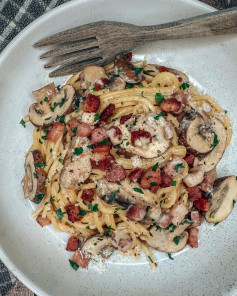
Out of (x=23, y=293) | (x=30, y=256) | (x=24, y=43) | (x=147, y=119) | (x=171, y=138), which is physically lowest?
(x=23, y=293)

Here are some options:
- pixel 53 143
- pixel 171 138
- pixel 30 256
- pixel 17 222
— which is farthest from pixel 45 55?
pixel 30 256

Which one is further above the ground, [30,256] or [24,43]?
[24,43]

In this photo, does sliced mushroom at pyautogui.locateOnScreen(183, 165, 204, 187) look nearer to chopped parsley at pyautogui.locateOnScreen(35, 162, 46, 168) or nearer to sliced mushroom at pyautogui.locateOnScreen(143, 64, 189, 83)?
sliced mushroom at pyautogui.locateOnScreen(143, 64, 189, 83)

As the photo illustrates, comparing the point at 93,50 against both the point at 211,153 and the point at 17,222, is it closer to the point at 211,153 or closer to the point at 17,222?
the point at 211,153

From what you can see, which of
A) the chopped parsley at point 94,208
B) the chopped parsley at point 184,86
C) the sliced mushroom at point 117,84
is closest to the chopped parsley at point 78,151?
the chopped parsley at point 94,208

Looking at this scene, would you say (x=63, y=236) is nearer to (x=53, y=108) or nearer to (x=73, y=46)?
(x=53, y=108)

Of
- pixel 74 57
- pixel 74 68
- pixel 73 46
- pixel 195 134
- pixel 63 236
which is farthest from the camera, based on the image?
pixel 63 236

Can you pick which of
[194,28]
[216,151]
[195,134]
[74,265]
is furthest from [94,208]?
[194,28]
